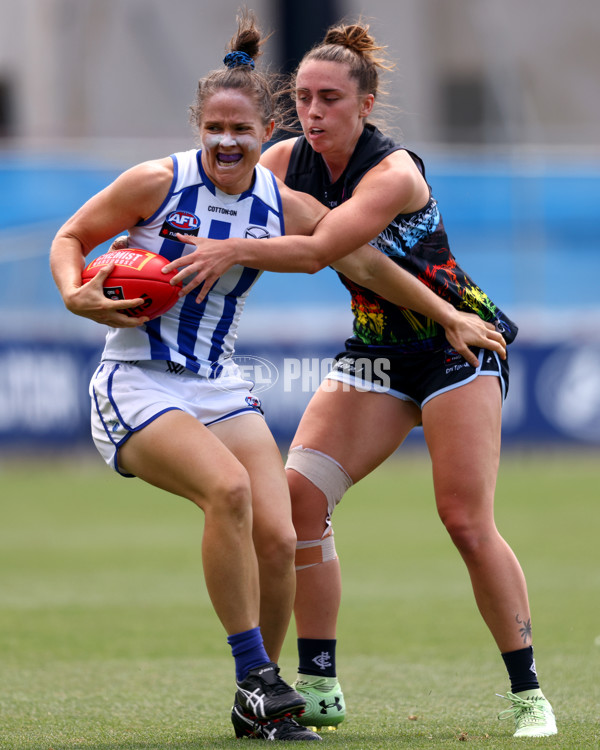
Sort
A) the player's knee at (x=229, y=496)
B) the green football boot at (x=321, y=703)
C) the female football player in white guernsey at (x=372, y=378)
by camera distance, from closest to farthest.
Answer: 1. the player's knee at (x=229, y=496)
2. the female football player in white guernsey at (x=372, y=378)
3. the green football boot at (x=321, y=703)

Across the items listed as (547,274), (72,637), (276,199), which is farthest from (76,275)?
(547,274)

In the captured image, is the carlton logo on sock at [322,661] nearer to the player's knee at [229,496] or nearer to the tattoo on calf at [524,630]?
the tattoo on calf at [524,630]

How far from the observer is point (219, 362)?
4.36 metres

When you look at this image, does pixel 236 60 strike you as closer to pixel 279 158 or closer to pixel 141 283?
pixel 279 158

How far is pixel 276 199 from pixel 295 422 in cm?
1118

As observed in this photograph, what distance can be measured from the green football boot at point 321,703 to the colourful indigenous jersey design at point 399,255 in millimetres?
1322

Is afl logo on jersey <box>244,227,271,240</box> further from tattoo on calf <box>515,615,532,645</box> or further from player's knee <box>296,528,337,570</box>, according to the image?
tattoo on calf <box>515,615,532,645</box>

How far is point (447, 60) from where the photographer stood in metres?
25.9

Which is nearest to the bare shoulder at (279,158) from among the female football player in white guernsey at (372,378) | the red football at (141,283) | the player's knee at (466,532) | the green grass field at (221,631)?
the female football player in white guernsey at (372,378)

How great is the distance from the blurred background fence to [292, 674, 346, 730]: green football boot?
648cm

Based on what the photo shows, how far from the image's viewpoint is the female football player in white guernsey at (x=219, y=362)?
3.99m

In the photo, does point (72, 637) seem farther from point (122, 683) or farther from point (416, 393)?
point (416, 393)

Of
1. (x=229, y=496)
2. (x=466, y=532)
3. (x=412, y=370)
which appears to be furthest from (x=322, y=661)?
(x=412, y=370)

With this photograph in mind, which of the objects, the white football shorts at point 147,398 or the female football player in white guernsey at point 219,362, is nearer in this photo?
the female football player in white guernsey at point 219,362
